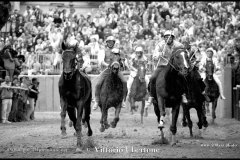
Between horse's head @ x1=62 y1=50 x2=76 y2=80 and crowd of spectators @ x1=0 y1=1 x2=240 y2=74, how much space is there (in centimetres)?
1605

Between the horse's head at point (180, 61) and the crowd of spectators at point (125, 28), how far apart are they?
14.1m

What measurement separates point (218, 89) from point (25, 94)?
8440mm

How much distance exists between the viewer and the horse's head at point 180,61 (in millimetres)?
14500

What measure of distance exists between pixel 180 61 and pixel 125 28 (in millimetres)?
19487

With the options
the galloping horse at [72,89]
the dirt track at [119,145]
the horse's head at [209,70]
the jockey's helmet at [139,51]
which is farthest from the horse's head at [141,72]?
the galloping horse at [72,89]

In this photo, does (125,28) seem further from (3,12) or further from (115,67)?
(3,12)

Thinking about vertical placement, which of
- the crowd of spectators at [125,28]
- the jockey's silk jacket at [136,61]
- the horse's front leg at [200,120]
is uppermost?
the crowd of spectators at [125,28]

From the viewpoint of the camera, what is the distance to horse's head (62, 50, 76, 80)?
13.2 metres

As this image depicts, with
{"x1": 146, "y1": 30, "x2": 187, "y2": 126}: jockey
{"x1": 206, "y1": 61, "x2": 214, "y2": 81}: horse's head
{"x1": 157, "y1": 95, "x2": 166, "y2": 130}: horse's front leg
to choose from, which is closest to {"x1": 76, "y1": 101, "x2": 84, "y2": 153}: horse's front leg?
{"x1": 157, "y1": 95, "x2": 166, "y2": 130}: horse's front leg

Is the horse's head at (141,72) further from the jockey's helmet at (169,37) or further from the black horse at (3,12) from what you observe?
the black horse at (3,12)

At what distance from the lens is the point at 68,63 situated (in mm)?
13195

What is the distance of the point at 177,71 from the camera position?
15.1 meters

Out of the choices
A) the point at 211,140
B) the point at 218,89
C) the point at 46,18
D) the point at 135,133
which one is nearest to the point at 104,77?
the point at 135,133

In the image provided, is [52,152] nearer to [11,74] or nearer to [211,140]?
[211,140]
